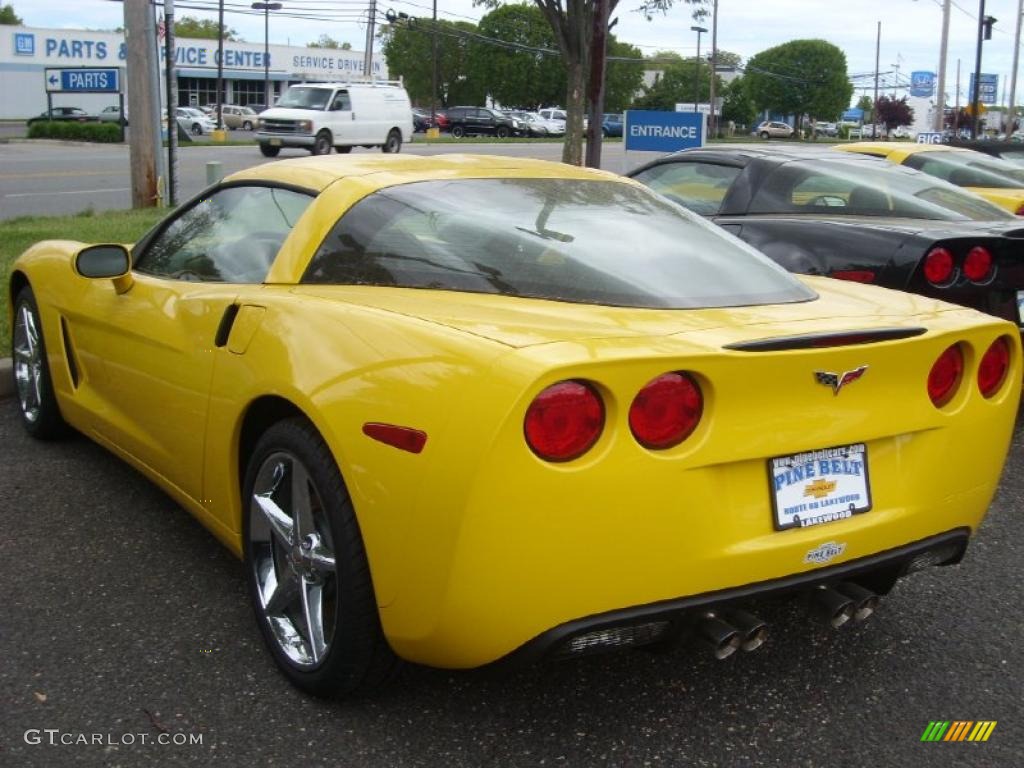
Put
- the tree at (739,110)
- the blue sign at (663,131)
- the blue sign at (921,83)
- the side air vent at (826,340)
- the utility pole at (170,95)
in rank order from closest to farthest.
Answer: the side air vent at (826,340)
the utility pole at (170,95)
the blue sign at (663,131)
the blue sign at (921,83)
the tree at (739,110)

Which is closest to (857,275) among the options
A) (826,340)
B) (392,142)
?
(826,340)

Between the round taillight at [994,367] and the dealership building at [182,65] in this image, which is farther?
the dealership building at [182,65]

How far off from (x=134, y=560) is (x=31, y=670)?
0.83 m

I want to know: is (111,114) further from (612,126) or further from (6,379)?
(6,379)

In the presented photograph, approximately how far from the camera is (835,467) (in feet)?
8.95

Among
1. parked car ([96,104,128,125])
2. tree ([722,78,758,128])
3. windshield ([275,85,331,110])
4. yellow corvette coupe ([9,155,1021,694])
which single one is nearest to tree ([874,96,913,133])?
tree ([722,78,758,128])

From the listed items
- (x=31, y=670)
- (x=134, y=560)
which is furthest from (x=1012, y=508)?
(x=31, y=670)

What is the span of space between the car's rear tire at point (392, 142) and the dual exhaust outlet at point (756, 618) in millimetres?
33876

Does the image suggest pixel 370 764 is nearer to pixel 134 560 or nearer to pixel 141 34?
pixel 134 560

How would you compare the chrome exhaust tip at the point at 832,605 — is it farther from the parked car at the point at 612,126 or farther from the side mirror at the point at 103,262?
the parked car at the point at 612,126

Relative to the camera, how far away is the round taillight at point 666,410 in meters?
2.47

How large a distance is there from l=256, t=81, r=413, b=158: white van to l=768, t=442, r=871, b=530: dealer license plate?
3043cm

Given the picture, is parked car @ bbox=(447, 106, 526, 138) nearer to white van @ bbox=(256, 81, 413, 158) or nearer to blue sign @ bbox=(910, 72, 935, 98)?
white van @ bbox=(256, 81, 413, 158)

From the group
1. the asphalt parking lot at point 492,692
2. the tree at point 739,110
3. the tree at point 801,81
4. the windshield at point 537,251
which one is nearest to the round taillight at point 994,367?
the windshield at point 537,251
